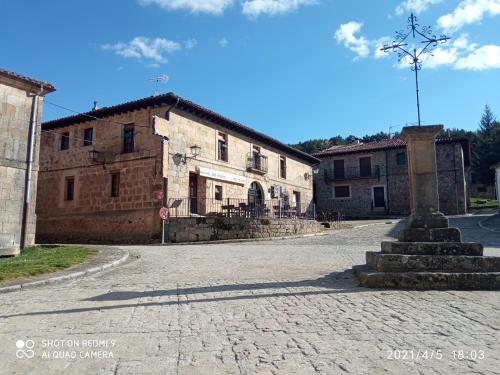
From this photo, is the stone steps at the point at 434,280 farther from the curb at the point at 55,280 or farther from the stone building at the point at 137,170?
the stone building at the point at 137,170

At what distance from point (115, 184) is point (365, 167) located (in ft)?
74.5

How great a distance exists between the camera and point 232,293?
18.0 feet

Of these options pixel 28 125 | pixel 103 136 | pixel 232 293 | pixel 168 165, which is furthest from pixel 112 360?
pixel 103 136

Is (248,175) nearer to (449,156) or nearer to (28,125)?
(28,125)

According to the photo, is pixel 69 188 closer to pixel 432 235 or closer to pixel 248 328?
pixel 432 235

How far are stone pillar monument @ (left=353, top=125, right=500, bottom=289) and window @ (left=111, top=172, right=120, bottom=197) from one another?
584 inches

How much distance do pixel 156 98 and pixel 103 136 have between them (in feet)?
13.7

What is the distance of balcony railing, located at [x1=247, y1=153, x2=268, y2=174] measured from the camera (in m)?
23.2

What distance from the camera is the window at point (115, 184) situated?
1904 centimetres

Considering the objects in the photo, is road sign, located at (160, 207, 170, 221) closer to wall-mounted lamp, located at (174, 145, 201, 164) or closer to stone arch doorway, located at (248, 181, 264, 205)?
wall-mounted lamp, located at (174, 145, 201, 164)

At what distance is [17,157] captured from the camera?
1207 cm

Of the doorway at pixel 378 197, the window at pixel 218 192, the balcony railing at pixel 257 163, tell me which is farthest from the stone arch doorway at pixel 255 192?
the doorway at pixel 378 197

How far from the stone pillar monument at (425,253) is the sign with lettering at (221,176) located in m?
13.2
